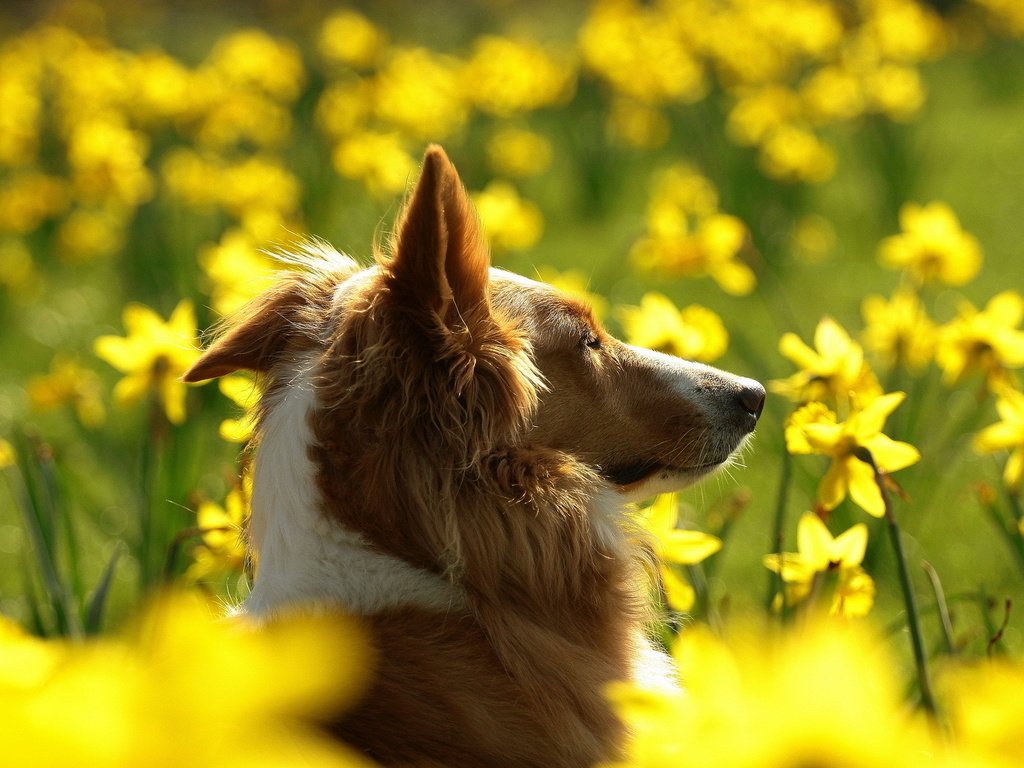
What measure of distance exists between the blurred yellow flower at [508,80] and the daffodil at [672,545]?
18.5ft

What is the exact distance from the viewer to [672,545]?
2.29 meters

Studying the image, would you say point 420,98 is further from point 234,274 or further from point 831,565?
point 831,565

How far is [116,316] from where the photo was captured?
684cm

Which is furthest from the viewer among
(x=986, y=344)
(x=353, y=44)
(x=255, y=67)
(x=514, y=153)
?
(x=353, y=44)

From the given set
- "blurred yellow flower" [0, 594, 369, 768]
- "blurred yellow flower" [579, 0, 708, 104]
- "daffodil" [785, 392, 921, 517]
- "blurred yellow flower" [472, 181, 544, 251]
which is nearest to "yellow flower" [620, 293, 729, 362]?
"daffodil" [785, 392, 921, 517]

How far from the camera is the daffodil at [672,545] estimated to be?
2275 millimetres

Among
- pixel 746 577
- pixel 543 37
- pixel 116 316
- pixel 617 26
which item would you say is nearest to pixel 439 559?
pixel 746 577

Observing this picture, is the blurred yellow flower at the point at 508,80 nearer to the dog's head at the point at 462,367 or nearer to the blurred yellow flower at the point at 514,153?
the blurred yellow flower at the point at 514,153

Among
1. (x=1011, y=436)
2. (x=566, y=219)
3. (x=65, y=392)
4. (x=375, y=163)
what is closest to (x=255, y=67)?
(x=566, y=219)

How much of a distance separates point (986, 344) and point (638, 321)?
0.83 metres

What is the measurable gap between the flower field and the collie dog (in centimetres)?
14

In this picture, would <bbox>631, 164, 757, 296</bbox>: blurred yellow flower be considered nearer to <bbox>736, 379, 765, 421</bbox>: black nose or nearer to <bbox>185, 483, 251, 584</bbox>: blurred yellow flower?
<bbox>736, 379, 765, 421</bbox>: black nose

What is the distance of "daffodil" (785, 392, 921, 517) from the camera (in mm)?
1974

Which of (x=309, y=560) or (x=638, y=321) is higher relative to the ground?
(x=638, y=321)
